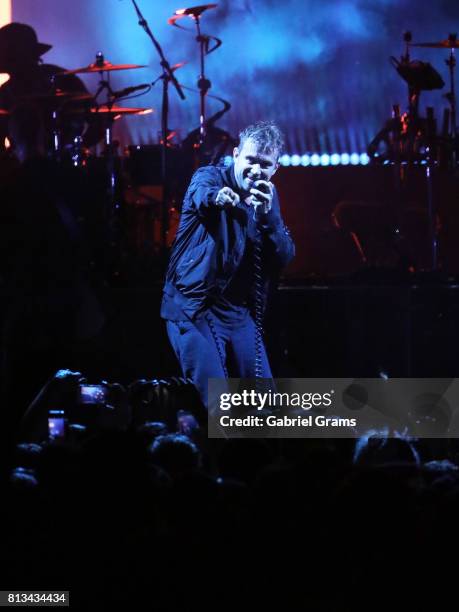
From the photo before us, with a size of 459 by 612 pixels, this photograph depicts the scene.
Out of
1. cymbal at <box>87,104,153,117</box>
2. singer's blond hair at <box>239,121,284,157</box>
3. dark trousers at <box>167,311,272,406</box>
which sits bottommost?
dark trousers at <box>167,311,272,406</box>

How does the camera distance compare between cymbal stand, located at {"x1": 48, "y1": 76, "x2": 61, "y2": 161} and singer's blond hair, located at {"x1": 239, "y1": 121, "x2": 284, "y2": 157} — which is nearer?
singer's blond hair, located at {"x1": 239, "y1": 121, "x2": 284, "y2": 157}

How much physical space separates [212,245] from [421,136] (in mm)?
5912

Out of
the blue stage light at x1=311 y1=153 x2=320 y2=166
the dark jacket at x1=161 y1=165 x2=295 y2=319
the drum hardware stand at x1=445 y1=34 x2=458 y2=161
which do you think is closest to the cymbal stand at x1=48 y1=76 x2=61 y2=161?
the blue stage light at x1=311 y1=153 x2=320 y2=166

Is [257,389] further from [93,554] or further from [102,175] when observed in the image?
[102,175]

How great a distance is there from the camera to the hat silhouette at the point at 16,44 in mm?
10500

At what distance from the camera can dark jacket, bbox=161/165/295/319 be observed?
4.98 m

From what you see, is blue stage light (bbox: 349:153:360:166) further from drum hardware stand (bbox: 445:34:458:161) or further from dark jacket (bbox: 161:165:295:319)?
dark jacket (bbox: 161:165:295:319)

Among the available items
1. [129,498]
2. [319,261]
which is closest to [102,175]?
[319,261]

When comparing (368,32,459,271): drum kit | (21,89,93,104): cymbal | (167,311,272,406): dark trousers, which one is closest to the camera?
(167,311,272,406): dark trousers

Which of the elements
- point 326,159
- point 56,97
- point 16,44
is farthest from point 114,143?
point 326,159

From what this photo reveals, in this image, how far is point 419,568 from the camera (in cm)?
203

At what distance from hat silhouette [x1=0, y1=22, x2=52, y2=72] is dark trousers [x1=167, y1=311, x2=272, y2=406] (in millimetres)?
6354

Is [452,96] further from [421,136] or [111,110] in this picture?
[111,110]

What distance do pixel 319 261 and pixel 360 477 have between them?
9.91 metres
